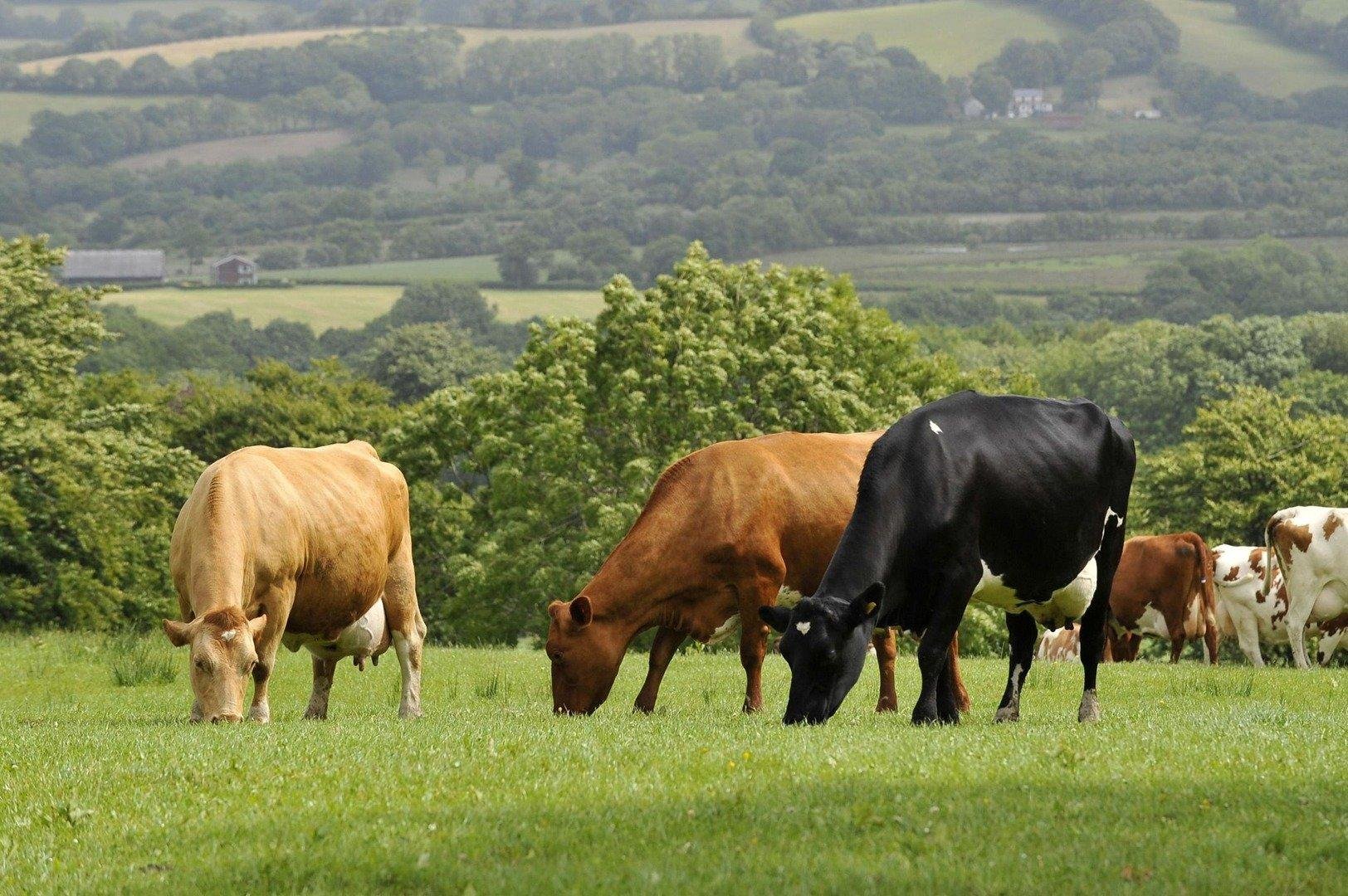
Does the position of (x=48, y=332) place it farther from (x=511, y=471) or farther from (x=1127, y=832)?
(x=1127, y=832)

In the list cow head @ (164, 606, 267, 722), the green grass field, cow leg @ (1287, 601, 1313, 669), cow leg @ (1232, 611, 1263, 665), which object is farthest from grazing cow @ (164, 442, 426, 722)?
cow leg @ (1232, 611, 1263, 665)

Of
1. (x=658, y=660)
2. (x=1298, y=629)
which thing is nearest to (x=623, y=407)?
(x=1298, y=629)

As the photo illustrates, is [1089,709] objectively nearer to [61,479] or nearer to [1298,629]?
[1298,629]

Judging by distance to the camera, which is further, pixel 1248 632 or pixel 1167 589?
pixel 1167 589

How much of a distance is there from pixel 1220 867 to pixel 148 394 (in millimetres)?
75439

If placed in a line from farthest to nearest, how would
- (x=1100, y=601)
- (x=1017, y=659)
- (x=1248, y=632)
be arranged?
A: 1. (x=1248, y=632)
2. (x=1100, y=601)
3. (x=1017, y=659)

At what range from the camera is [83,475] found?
50.8 m

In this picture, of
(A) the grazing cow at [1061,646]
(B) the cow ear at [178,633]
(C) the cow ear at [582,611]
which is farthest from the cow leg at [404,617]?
(A) the grazing cow at [1061,646]

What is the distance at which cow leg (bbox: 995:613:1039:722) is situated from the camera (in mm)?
15281

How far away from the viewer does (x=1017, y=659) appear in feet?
51.5

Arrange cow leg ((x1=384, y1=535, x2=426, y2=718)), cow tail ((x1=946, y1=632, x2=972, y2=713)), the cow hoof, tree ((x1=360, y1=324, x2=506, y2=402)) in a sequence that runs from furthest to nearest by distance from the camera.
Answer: tree ((x1=360, y1=324, x2=506, y2=402))
cow leg ((x1=384, y1=535, x2=426, y2=718))
cow tail ((x1=946, y1=632, x2=972, y2=713))
the cow hoof

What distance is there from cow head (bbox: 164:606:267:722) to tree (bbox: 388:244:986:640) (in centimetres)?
3070

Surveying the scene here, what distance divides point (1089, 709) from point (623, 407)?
34.2m

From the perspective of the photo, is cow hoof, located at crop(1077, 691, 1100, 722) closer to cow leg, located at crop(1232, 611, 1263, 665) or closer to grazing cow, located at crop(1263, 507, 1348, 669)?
grazing cow, located at crop(1263, 507, 1348, 669)
